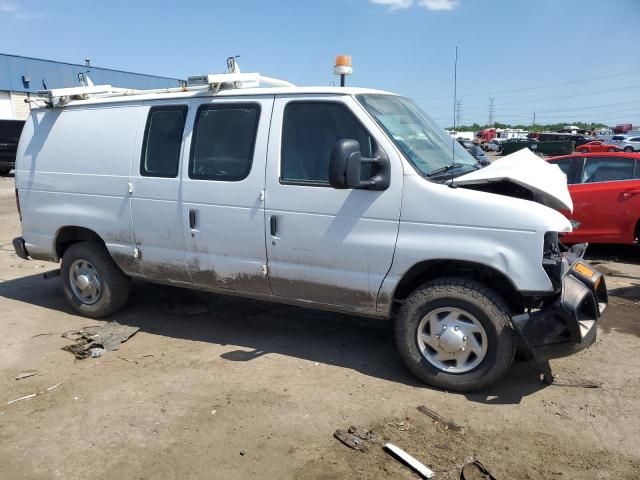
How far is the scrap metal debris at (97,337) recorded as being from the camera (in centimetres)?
496

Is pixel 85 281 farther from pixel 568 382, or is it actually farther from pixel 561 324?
pixel 568 382

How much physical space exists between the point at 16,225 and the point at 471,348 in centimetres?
1032

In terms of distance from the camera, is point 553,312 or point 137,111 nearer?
point 553,312

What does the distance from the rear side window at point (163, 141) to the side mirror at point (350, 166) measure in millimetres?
1711

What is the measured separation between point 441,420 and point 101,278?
3676 mm

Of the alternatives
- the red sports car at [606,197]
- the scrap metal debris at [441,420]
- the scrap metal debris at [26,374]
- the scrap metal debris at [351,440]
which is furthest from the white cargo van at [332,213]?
the red sports car at [606,197]

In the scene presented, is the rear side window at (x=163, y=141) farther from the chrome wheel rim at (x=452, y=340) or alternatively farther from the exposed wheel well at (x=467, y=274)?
the chrome wheel rim at (x=452, y=340)

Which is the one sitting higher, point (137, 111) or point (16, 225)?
point (137, 111)

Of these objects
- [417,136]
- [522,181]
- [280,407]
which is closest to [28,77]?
[417,136]

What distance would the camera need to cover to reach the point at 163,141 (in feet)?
16.4

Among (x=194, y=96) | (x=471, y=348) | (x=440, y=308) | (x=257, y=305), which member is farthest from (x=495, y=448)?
(x=194, y=96)

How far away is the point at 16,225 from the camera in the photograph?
1126cm

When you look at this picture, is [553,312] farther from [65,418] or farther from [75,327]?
[75,327]

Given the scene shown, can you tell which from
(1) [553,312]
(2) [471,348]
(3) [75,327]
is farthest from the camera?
(3) [75,327]
